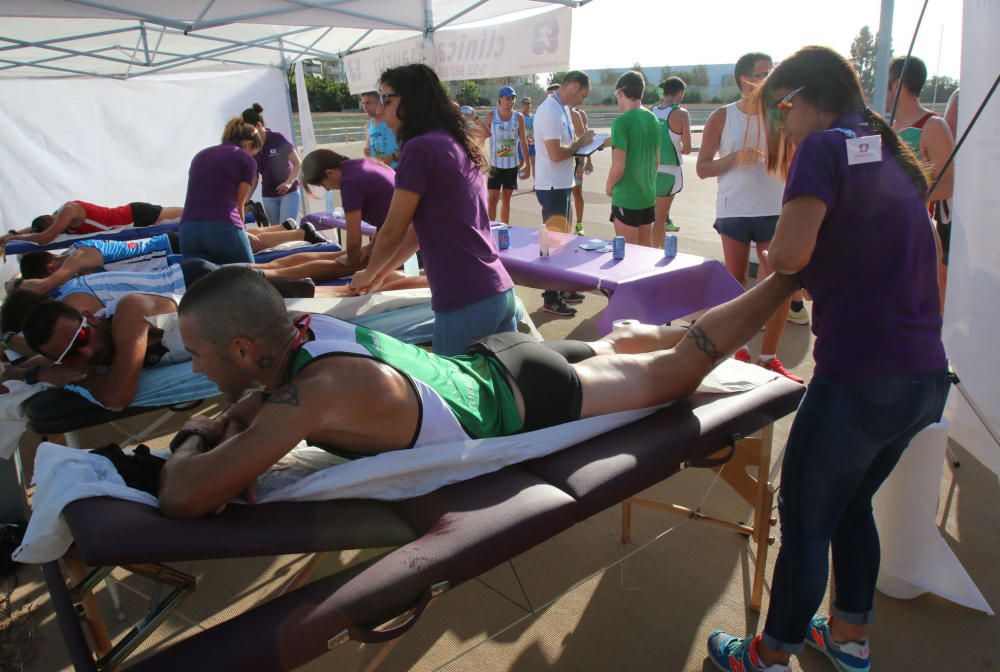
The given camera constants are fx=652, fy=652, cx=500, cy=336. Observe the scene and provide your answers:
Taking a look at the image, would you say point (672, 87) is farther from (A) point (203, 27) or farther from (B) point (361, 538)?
(B) point (361, 538)

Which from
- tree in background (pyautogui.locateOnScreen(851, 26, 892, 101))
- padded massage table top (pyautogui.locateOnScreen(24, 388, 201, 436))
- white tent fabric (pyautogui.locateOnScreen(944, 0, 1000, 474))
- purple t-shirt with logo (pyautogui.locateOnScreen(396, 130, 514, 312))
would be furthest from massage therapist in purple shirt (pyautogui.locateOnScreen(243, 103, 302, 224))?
white tent fabric (pyautogui.locateOnScreen(944, 0, 1000, 474))

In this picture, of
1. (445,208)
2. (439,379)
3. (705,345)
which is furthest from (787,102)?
(445,208)

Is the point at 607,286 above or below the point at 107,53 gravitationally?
below

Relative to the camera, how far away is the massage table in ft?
3.56

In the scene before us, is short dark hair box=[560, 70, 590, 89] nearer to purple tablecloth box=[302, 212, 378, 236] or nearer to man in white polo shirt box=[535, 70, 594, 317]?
man in white polo shirt box=[535, 70, 594, 317]

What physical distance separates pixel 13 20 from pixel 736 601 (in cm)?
668

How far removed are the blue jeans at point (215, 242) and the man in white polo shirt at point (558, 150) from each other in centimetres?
200

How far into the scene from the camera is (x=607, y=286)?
2887 millimetres

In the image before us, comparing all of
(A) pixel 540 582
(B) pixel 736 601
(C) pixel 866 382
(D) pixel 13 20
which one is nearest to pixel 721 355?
(C) pixel 866 382

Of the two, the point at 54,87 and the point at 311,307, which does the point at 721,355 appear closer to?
the point at 311,307

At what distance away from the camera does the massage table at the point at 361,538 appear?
42.7 inches

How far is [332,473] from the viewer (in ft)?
4.72

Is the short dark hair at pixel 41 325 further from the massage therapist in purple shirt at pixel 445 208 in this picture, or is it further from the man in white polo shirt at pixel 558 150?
the man in white polo shirt at pixel 558 150

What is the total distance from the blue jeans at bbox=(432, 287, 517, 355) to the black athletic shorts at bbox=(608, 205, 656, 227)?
231 cm
